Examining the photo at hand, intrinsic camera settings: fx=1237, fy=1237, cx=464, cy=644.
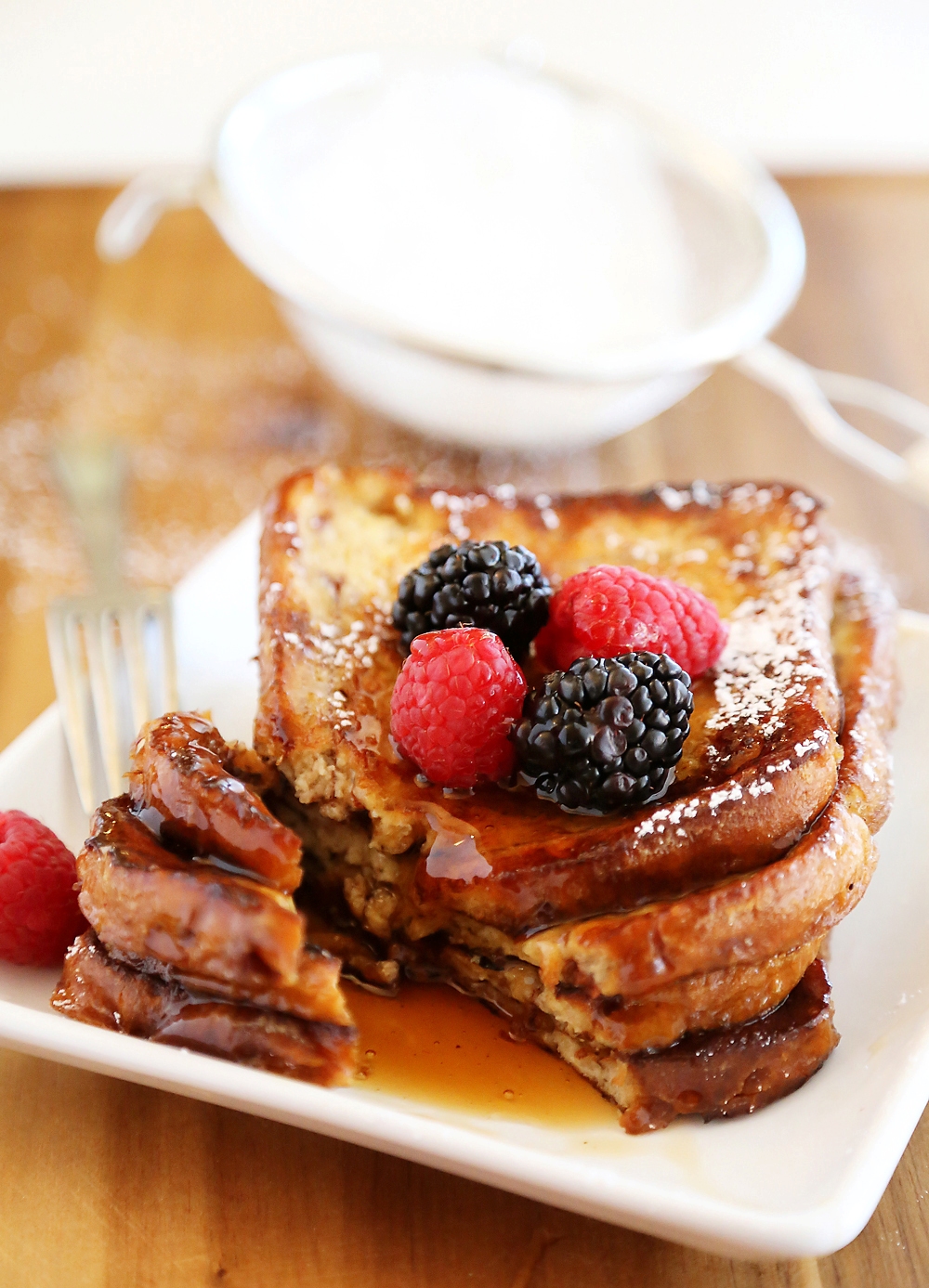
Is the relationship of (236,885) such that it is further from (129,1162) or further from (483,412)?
(483,412)

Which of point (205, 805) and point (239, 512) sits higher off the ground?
point (205, 805)

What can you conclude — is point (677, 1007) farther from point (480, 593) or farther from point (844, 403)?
point (844, 403)

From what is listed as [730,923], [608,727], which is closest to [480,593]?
[608,727]

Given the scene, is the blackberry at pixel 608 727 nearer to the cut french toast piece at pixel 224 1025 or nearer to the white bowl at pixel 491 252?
the cut french toast piece at pixel 224 1025

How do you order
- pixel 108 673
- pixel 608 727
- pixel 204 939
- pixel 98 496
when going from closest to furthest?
pixel 204 939 < pixel 608 727 < pixel 108 673 < pixel 98 496

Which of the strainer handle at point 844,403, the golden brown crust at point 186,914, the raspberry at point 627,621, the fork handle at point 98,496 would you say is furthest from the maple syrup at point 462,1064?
the strainer handle at point 844,403

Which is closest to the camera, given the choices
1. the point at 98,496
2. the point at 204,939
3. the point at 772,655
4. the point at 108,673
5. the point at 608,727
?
the point at 204,939
